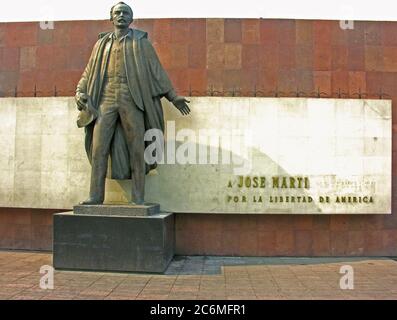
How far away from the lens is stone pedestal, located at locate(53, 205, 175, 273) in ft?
23.3

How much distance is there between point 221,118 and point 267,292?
4.02 meters

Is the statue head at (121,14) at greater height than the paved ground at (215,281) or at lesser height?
greater

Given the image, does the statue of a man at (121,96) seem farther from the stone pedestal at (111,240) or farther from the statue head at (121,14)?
the stone pedestal at (111,240)

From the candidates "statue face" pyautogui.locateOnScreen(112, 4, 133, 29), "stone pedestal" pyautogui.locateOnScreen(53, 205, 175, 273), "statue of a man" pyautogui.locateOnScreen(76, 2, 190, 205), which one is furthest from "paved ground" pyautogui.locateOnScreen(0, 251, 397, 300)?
"statue face" pyautogui.locateOnScreen(112, 4, 133, 29)

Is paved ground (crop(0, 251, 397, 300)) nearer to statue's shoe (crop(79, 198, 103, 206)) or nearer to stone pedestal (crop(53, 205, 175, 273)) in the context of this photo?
stone pedestal (crop(53, 205, 175, 273))

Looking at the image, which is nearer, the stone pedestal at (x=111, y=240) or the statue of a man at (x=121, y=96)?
the stone pedestal at (x=111, y=240)

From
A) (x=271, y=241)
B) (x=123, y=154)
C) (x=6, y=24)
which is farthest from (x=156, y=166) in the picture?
(x=6, y=24)

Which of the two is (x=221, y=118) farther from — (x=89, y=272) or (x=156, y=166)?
(x=89, y=272)

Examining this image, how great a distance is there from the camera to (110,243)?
23.5 ft

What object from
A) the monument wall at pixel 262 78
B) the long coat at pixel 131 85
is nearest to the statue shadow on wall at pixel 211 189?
the monument wall at pixel 262 78

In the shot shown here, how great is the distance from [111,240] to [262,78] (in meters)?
5.04

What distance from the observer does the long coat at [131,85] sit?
7.46 m

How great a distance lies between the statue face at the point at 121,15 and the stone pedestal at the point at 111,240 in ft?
11.3

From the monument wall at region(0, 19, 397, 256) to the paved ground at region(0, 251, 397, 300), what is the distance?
64 centimetres
